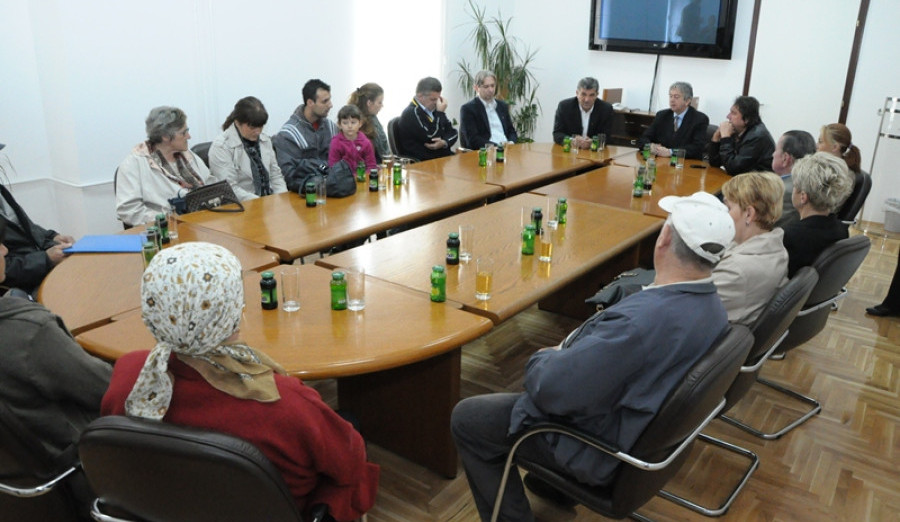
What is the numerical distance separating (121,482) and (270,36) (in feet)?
16.2

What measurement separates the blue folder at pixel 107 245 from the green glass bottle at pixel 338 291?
107 cm

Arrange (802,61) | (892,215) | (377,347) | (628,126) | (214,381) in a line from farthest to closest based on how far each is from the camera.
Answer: (628,126)
(802,61)
(892,215)
(377,347)
(214,381)

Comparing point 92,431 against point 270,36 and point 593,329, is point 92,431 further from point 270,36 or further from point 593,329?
point 270,36

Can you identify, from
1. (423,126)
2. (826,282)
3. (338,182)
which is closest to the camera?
(826,282)

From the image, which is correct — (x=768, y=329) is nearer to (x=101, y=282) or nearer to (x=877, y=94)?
(x=101, y=282)

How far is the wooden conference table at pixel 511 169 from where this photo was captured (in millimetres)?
4398

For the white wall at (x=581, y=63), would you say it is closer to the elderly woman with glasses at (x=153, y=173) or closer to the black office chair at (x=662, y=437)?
the elderly woman with glasses at (x=153, y=173)

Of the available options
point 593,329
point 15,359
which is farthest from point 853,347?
point 15,359

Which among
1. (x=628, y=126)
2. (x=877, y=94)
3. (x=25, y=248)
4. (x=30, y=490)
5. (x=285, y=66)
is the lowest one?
(x=30, y=490)

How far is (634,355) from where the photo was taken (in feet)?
5.63

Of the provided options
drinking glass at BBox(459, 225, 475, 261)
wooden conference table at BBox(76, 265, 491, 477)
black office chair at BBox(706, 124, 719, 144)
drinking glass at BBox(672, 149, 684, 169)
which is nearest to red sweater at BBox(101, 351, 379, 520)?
wooden conference table at BBox(76, 265, 491, 477)

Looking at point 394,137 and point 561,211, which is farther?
point 394,137

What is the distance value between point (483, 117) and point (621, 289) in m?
3.37

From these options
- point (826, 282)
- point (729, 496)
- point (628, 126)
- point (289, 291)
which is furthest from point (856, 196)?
point (628, 126)
